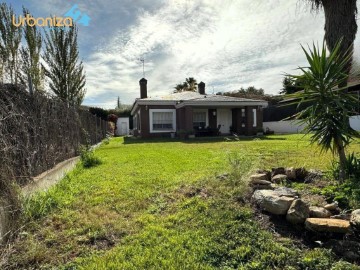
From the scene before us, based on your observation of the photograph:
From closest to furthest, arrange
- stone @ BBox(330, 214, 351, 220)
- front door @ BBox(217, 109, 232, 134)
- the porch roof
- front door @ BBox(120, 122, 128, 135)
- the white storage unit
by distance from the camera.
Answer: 1. stone @ BBox(330, 214, 351, 220)
2. the porch roof
3. front door @ BBox(217, 109, 232, 134)
4. the white storage unit
5. front door @ BBox(120, 122, 128, 135)

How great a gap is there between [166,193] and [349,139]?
3503 millimetres

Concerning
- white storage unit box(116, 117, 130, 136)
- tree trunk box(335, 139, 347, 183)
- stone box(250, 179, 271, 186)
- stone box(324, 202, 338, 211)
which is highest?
white storage unit box(116, 117, 130, 136)

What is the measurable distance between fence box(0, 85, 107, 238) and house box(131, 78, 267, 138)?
13.8m

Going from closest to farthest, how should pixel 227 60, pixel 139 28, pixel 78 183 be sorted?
pixel 78 183 → pixel 139 28 → pixel 227 60

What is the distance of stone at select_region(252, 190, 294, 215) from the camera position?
373 centimetres

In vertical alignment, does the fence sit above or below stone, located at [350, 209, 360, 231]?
above

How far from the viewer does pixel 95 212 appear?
437 centimetres

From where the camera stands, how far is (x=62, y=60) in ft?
57.3

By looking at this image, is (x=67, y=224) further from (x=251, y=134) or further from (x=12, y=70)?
(x=251, y=134)

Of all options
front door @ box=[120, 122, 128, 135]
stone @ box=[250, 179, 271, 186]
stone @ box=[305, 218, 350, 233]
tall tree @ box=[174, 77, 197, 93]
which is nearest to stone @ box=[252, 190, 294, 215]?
stone @ box=[305, 218, 350, 233]

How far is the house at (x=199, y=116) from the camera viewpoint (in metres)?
21.6

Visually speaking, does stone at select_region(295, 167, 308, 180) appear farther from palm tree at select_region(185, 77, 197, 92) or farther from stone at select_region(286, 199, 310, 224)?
palm tree at select_region(185, 77, 197, 92)

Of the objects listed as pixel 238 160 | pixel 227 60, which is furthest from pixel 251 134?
pixel 238 160

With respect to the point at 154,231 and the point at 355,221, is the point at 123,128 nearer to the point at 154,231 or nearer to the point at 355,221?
the point at 154,231
